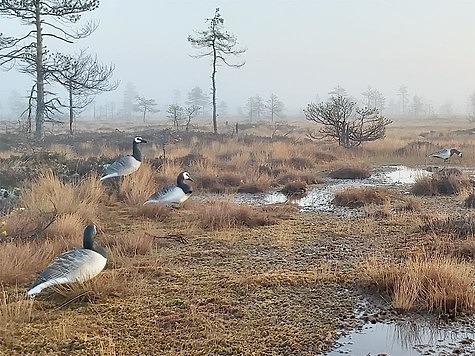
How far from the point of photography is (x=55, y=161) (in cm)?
1466

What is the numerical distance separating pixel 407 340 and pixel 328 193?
8.69 m

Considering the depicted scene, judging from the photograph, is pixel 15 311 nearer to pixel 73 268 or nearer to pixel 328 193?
pixel 73 268

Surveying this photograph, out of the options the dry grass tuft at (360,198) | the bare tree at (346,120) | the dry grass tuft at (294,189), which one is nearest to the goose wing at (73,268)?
the dry grass tuft at (360,198)

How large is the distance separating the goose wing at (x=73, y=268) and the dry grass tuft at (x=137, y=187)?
5228 mm

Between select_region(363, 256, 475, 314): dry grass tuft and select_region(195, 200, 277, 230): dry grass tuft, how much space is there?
345 centimetres

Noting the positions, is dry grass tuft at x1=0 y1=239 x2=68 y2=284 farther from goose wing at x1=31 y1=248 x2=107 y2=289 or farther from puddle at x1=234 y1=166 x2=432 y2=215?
puddle at x1=234 y1=166 x2=432 y2=215

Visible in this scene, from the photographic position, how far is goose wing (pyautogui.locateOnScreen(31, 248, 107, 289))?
5070 millimetres

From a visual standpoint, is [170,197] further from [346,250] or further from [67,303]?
[67,303]

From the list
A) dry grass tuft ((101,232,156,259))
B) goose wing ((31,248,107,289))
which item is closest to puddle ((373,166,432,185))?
dry grass tuft ((101,232,156,259))

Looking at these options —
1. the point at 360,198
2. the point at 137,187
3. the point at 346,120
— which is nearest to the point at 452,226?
the point at 360,198

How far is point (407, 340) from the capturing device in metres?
4.42

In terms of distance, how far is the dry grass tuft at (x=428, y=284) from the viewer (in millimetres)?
4941

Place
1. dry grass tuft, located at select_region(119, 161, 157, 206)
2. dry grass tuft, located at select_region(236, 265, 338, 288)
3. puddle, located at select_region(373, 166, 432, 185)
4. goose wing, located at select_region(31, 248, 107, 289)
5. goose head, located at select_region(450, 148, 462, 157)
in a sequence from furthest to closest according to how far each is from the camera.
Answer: goose head, located at select_region(450, 148, 462, 157)
puddle, located at select_region(373, 166, 432, 185)
dry grass tuft, located at select_region(119, 161, 157, 206)
dry grass tuft, located at select_region(236, 265, 338, 288)
goose wing, located at select_region(31, 248, 107, 289)

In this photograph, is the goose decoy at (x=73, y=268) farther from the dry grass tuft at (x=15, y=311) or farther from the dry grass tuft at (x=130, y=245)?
the dry grass tuft at (x=130, y=245)
